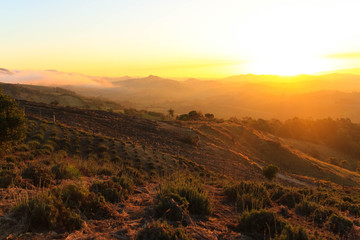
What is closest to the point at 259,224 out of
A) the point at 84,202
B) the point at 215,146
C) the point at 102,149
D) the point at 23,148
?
the point at 84,202

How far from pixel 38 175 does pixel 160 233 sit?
4885mm

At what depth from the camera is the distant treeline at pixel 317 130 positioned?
6397 cm

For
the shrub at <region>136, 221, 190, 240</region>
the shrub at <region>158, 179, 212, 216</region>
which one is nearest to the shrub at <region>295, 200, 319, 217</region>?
the shrub at <region>158, 179, 212, 216</region>

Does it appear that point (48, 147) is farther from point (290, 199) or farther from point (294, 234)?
point (294, 234)

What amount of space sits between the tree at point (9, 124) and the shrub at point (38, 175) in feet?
23.2

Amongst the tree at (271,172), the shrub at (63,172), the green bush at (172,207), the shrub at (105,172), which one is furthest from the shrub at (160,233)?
the tree at (271,172)

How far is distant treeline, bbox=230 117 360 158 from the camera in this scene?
63969mm

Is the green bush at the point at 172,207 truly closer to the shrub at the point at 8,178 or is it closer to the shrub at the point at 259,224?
the shrub at the point at 259,224

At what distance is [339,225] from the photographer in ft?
16.2

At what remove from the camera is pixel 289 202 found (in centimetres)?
684

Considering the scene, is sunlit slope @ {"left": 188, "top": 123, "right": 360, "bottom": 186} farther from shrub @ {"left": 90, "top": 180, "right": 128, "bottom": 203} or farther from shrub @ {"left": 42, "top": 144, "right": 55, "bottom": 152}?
shrub @ {"left": 90, "top": 180, "right": 128, "bottom": 203}

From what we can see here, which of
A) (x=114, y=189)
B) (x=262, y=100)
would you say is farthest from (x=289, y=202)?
(x=262, y=100)

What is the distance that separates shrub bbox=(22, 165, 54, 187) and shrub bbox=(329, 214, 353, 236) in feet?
25.1

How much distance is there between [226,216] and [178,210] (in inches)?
58.5
